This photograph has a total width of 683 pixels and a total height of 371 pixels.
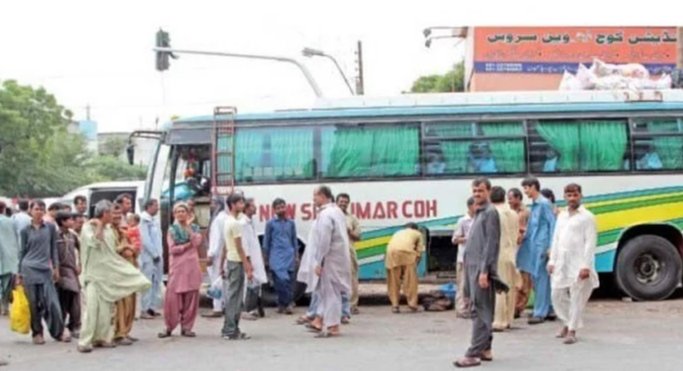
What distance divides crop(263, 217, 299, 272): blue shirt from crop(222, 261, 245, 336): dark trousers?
2604 millimetres

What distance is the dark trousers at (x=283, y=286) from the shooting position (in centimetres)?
1420

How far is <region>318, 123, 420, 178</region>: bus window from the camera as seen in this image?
49.9 ft

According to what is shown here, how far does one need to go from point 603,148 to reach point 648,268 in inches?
71.8

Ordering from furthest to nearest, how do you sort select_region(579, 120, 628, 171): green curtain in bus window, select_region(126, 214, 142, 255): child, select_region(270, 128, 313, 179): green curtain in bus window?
1. select_region(270, 128, 313, 179): green curtain in bus window
2. select_region(579, 120, 628, 171): green curtain in bus window
3. select_region(126, 214, 142, 255): child

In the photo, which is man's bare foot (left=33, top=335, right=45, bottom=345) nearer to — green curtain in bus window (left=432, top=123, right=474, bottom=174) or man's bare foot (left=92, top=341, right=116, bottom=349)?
man's bare foot (left=92, top=341, right=116, bottom=349)

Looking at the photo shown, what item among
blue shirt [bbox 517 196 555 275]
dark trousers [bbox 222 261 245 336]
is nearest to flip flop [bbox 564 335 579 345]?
blue shirt [bbox 517 196 555 275]

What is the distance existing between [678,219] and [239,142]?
20.8 feet

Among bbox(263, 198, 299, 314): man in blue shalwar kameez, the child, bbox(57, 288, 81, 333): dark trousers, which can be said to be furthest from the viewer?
bbox(263, 198, 299, 314): man in blue shalwar kameez

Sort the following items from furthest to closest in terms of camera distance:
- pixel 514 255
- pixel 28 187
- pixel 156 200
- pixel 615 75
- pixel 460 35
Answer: pixel 28 187 → pixel 460 35 → pixel 615 75 → pixel 156 200 → pixel 514 255

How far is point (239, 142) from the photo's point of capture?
15344 mm

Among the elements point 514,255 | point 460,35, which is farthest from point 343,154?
point 460,35

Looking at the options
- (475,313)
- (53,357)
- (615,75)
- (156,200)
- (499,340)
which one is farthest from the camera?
(615,75)

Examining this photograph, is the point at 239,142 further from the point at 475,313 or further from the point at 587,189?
the point at 475,313

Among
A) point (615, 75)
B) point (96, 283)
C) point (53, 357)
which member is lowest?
point (53, 357)
